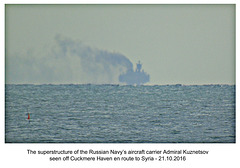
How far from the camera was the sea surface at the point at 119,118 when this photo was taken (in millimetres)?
29953

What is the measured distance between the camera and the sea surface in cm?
2995

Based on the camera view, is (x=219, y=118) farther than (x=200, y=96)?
No

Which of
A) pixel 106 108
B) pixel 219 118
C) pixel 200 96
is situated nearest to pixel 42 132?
pixel 106 108

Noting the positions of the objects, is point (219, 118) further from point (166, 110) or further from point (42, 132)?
point (42, 132)

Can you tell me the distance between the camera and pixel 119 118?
121 ft

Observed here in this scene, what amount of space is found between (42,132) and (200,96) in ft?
90.5

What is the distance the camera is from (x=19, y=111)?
131 feet
